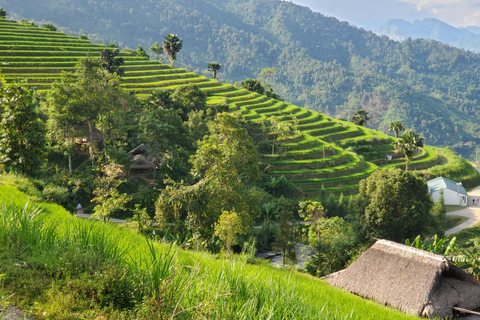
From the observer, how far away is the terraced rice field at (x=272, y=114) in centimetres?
4694

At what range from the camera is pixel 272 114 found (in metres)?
61.5

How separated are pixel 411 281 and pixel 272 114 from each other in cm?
4801

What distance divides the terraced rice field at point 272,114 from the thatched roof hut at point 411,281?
26.3m

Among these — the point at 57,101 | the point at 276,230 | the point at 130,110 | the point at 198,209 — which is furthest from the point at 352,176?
the point at 57,101

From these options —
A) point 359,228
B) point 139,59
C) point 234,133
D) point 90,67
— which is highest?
point 139,59

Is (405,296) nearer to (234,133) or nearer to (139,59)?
(234,133)

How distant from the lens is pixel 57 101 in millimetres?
29016

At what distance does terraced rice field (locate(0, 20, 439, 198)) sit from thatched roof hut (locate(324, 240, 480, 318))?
26254mm

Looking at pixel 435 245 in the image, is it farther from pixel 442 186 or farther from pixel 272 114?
pixel 272 114

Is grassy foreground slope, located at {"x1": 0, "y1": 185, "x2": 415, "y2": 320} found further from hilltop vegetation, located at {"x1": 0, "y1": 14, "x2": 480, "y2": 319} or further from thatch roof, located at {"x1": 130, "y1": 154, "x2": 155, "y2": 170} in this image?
thatch roof, located at {"x1": 130, "y1": 154, "x2": 155, "y2": 170}

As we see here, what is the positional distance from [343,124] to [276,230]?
43540 millimetres

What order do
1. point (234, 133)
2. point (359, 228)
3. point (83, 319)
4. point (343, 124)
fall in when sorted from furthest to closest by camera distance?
point (343, 124) < point (359, 228) < point (234, 133) < point (83, 319)

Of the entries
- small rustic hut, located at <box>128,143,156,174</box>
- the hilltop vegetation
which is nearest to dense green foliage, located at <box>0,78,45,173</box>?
the hilltop vegetation

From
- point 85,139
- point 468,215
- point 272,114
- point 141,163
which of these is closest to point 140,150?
point 141,163
